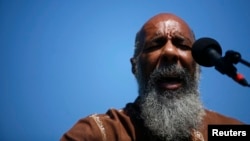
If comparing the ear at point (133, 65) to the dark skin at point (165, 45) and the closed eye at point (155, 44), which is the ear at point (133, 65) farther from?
the closed eye at point (155, 44)

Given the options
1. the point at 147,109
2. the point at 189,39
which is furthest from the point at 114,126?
the point at 189,39

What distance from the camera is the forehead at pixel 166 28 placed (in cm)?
194

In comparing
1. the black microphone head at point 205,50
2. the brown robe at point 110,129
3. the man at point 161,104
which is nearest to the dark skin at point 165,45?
the man at point 161,104

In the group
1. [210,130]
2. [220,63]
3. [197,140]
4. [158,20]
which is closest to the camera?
[220,63]

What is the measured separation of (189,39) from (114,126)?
2.34ft

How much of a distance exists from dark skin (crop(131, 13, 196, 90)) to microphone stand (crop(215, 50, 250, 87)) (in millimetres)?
714

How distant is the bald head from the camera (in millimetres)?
1958

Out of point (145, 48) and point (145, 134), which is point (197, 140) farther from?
point (145, 48)

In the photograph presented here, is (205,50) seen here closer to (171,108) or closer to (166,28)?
(171,108)

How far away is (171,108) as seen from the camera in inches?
70.1

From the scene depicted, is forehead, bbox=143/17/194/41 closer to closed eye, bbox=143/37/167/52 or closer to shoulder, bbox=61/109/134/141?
closed eye, bbox=143/37/167/52

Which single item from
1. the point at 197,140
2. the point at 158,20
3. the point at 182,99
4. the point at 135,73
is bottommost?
the point at 197,140

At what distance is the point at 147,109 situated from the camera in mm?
1837

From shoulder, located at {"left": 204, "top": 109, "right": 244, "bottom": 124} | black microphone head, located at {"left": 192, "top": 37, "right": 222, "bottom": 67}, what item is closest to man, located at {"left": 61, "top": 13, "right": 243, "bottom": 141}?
shoulder, located at {"left": 204, "top": 109, "right": 244, "bottom": 124}
